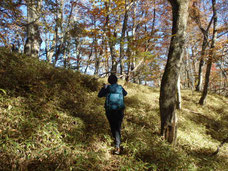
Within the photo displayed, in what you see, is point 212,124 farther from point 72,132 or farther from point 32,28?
point 32,28

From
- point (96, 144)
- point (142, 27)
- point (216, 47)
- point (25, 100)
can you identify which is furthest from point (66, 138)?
point (142, 27)

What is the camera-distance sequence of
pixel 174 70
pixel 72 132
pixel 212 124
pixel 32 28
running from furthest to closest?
pixel 212 124
pixel 32 28
pixel 174 70
pixel 72 132

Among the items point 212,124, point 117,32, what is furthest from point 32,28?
point 212,124

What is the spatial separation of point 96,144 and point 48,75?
4.10 meters

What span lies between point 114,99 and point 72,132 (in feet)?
5.54

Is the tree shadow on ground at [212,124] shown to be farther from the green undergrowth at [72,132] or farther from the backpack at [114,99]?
the backpack at [114,99]

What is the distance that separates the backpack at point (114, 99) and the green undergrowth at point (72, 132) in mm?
1189

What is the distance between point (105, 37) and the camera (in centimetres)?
771

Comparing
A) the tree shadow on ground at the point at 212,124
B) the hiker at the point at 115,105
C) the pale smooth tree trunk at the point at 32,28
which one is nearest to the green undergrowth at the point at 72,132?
the tree shadow on ground at the point at 212,124

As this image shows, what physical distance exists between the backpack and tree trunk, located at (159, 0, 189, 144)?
1.81 metres

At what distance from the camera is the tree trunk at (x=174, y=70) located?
415cm

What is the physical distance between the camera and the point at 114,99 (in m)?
3.30

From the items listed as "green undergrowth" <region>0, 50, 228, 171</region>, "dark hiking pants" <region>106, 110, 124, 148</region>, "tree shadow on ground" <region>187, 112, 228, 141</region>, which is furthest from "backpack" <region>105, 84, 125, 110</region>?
"tree shadow on ground" <region>187, 112, 228, 141</region>

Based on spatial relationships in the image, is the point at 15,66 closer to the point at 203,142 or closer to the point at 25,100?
the point at 25,100
